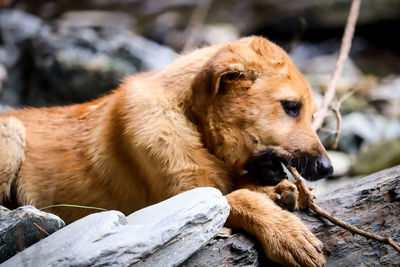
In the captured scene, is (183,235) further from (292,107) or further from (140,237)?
(292,107)

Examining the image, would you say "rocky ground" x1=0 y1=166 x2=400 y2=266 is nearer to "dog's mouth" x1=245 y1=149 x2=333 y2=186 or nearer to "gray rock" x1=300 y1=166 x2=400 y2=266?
"gray rock" x1=300 y1=166 x2=400 y2=266

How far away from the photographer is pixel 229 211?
3465mm

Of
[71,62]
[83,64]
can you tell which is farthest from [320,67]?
[71,62]

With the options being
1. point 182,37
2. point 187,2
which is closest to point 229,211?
point 182,37

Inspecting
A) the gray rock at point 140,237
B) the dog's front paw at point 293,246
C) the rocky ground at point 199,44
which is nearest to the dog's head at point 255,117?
the rocky ground at point 199,44

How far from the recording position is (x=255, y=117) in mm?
4078

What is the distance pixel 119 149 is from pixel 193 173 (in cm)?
79

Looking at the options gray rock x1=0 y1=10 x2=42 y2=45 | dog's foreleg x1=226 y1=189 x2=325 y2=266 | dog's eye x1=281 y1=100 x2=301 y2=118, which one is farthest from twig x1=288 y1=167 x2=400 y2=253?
gray rock x1=0 y1=10 x2=42 y2=45

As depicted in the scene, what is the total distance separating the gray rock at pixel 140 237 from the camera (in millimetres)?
2908

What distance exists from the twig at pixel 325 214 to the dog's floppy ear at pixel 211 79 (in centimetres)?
83

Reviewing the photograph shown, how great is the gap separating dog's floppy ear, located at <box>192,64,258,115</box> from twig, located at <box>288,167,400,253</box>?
2.72 feet

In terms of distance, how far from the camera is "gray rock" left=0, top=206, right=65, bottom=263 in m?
3.29

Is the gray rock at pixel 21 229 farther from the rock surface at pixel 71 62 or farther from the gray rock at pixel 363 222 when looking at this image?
the rock surface at pixel 71 62

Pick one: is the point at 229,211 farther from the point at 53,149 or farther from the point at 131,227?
the point at 53,149
